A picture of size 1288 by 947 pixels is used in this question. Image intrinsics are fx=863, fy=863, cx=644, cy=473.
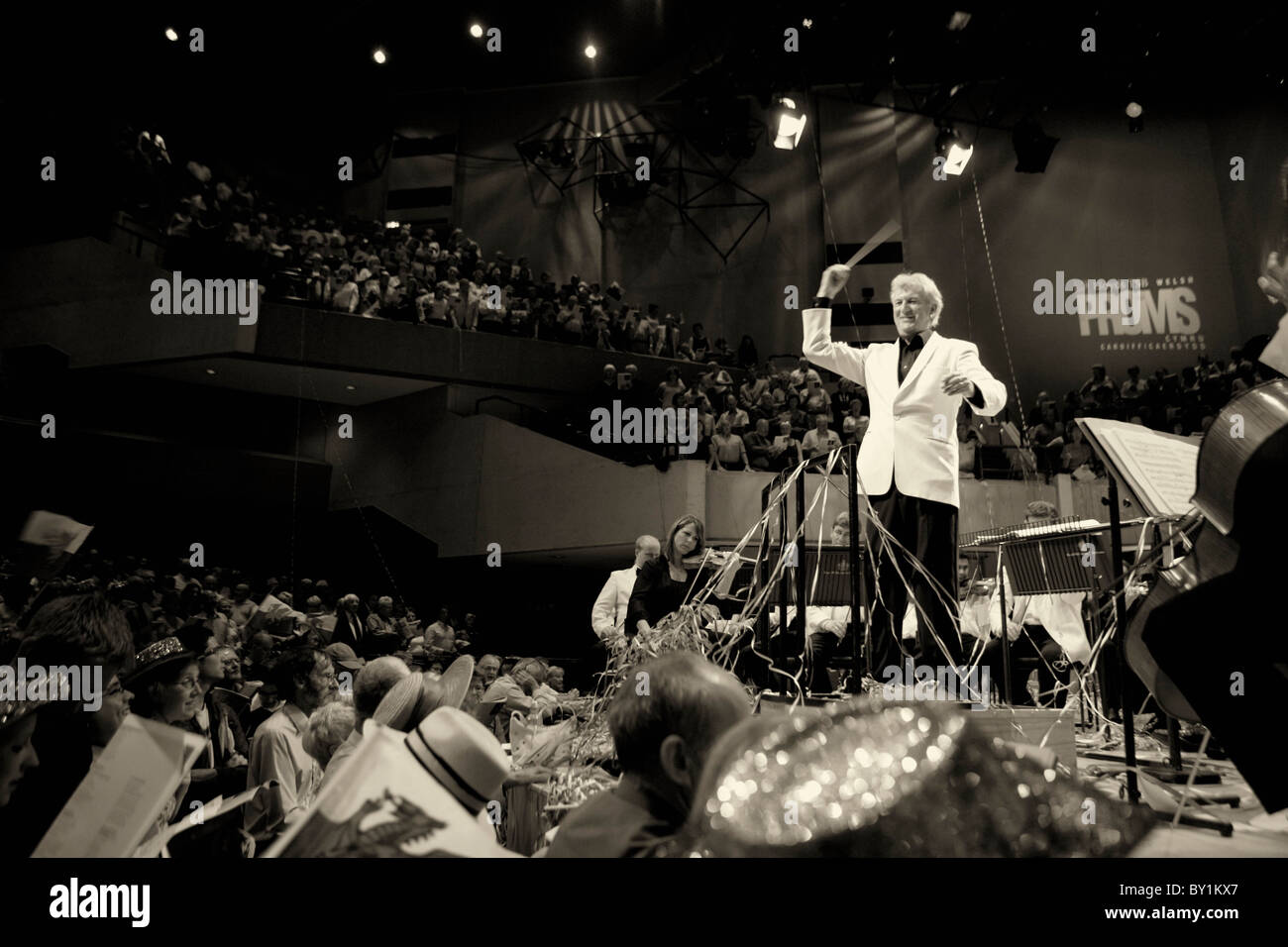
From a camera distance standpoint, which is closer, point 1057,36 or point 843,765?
point 843,765

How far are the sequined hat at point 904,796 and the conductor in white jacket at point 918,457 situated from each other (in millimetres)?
1846

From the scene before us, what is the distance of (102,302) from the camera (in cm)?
995

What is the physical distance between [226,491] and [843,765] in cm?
1149

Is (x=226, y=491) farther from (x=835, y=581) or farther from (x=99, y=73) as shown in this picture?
(x=835, y=581)

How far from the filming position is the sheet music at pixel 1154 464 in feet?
5.69

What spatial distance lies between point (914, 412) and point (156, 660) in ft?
7.17

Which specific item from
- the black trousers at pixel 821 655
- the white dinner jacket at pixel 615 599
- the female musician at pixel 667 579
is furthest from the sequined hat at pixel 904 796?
the black trousers at pixel 821 655

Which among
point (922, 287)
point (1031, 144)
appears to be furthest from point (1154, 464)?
point (1031, 144)

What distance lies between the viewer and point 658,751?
107cm

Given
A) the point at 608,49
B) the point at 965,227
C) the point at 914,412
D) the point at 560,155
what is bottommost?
the point at 914,412

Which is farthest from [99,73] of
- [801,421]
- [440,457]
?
[801,421]

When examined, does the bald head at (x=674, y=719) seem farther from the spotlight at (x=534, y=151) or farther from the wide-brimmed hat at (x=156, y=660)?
the spotlight at (x=534, y=151)

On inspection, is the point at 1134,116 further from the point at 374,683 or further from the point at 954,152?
the point at 374,683

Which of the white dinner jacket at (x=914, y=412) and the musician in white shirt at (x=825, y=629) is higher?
the white dinner jacket at (x=914, y=412)
